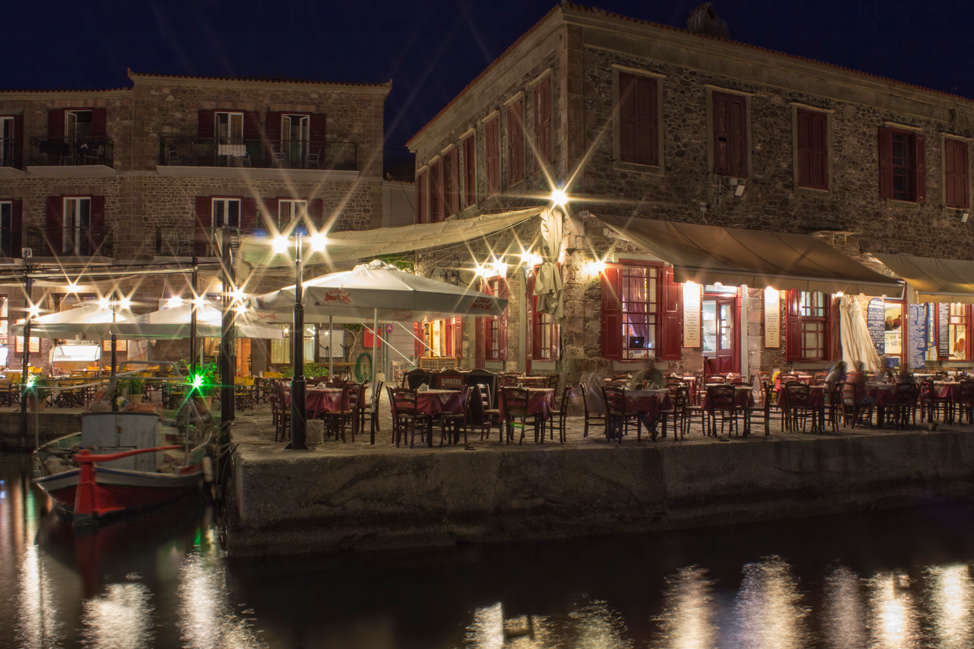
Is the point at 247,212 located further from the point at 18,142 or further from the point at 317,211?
the point at 18,142

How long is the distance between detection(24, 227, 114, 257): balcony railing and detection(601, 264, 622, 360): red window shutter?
1621cm

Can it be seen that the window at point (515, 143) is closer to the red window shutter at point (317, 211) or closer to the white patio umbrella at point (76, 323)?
the white patio umbrella at point (76, 323)

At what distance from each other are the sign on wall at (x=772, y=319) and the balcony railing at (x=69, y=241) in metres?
18.2

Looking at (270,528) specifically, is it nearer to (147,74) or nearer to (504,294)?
(504,294)

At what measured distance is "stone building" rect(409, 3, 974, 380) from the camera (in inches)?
492


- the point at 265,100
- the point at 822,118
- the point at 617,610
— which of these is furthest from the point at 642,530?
the point at 265,100

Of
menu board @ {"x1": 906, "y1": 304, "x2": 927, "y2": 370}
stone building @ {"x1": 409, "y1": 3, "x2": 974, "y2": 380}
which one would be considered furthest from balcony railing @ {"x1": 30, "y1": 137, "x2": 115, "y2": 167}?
menu board @ {"x1": 906, "y1": 304, "x2": 927, "y2": 370}

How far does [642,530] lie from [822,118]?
10.1 metres

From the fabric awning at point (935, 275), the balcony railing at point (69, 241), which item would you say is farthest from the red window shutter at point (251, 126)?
the fabric awning at point (935, 275)

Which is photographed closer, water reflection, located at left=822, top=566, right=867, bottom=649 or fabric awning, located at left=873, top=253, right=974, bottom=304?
water reflection, located at left=822, top=566, right=867, bottom=649

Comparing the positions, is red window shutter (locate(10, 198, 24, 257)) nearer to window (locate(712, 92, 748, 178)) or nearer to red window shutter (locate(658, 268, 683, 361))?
red window shutter (locate(658, 268, 683, 361))

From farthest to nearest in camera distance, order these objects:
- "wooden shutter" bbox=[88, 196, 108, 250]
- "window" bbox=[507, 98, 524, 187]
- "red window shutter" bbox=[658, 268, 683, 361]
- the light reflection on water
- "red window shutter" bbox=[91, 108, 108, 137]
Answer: "red window shutter" bbox=[91, 108, 108, 137], "wooden shutter" bbox=[88, 196, 108, 250], "window" bbox=[507, 98, 524, 187], "red window shutter" bbox=[658, 268, 683, 361], the light reflection on water

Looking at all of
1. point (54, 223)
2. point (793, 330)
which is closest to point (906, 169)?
point (793, 330)

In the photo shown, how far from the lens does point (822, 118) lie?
14.8 m
